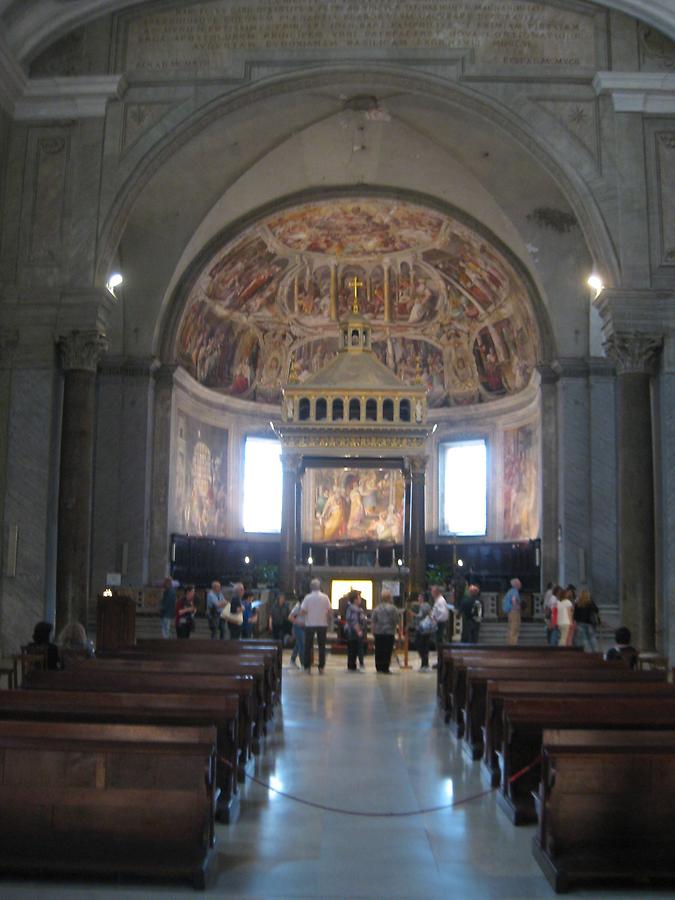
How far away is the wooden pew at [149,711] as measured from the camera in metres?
6.82

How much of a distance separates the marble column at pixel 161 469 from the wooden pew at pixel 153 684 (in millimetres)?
15633

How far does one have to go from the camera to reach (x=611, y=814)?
5809 millimetres

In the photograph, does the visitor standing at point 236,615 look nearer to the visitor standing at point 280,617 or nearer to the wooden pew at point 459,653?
the visitor standing at point 280,617

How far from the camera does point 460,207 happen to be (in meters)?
25.6

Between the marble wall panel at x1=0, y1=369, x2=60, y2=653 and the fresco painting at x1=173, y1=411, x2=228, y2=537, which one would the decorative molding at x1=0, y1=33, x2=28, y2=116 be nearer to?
the marble wall panel at x1=0, y1=369, x2=60, y2=653

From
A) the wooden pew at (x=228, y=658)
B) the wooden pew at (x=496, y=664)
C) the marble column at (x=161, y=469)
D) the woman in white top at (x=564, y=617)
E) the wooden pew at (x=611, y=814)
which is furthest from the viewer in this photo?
the marble column at (x=161, y=469)

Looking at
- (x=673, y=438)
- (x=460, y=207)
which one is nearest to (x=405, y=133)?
(x=460, y=207)

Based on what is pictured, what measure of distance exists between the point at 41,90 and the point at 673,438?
40.6ft

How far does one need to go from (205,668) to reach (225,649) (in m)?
2.90

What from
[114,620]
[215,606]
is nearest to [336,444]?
[215,606]

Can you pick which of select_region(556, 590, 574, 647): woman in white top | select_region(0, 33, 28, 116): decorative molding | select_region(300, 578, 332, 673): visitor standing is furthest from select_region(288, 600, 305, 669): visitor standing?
select_region(0, 33, 28, 116): decorative molding

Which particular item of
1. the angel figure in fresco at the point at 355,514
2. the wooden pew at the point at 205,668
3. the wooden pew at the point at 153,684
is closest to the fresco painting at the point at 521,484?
the angel figure in fresco at the point at 355,514

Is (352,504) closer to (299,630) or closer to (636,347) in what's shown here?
(299,630)

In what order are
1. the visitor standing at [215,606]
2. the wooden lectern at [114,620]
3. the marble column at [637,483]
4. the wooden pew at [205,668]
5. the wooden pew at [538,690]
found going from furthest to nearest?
the visitor standing at [215,606] → the marble column at [637,483] → the wooden lectern at [114,620] → the wooden pew at [205,668] → the wooden pew at [538,690]
